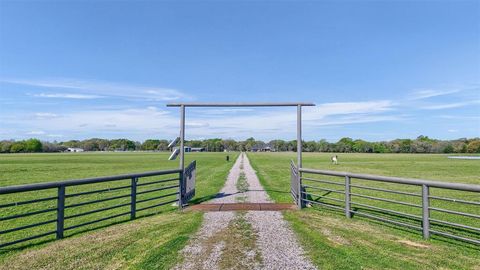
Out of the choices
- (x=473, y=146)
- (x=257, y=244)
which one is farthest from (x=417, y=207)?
Answer: (x=473, y=146)

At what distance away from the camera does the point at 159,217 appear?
780 cm

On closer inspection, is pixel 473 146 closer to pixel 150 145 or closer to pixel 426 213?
pixel 426 213

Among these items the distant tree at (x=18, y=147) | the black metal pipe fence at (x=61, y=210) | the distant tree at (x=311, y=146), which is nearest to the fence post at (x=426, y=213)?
the black metal pipe fence at (x=61, y=210)

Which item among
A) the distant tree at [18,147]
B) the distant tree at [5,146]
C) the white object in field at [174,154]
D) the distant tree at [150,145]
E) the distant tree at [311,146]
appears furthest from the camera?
the distant tree at [150,145]

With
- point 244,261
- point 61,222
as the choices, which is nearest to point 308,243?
point 244,261

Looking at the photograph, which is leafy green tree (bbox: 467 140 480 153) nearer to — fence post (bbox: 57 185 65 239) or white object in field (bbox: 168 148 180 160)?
white object in field (bbox: 168 148 180 160)

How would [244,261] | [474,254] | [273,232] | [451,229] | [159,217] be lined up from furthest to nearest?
[159,217], [451,229], [273,232], [474,254], [244,261]

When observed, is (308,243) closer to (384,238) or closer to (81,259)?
(384,238)

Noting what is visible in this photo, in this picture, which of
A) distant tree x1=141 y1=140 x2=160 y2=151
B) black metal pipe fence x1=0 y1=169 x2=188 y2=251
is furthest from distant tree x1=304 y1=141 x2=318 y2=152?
black metal pipe fence x1=0 y1=169 x2=188 y2=251

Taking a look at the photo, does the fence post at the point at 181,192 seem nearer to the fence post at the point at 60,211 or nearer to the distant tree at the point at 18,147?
the fence post at the point at 60,211

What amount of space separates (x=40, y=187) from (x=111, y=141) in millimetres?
199336

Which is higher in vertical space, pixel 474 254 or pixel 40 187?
pixel 40 187

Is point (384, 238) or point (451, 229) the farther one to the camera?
point (451, 229)

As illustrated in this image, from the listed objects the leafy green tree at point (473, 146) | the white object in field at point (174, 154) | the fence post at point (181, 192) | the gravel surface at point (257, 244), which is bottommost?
the gravel surface at point (257, 244)
